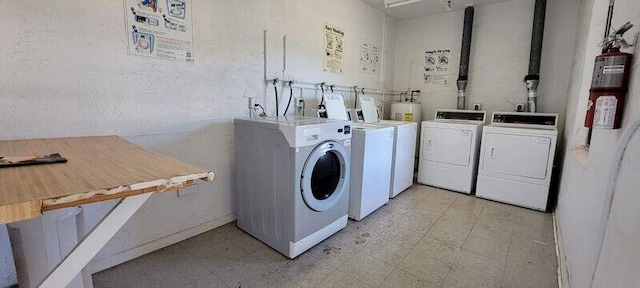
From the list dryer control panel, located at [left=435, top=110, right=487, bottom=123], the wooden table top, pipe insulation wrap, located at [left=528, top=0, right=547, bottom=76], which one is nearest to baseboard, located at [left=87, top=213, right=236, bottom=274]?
the wooden table top

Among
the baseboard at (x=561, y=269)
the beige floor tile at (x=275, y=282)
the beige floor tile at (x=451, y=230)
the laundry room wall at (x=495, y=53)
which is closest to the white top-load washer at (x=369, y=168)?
the beige floor tile at (x=451, y=230)

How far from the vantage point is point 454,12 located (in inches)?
156

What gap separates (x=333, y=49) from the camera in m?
A: 3.32

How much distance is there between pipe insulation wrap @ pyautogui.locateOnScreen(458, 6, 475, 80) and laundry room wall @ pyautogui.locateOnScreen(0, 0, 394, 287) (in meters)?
2.13

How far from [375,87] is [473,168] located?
179cm

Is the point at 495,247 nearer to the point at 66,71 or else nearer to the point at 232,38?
the point at 232,38

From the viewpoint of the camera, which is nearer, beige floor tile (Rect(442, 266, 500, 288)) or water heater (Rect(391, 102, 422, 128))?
beige floor tile (Rect(442, 266, 500, 288))

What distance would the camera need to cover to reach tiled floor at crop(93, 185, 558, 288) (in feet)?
5.66

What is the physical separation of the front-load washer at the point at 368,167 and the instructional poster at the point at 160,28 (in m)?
1.55

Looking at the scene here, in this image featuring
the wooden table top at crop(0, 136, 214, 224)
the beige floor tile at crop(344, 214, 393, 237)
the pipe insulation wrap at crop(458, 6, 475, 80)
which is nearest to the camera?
the wooden table top at crop(0, 136, 214, 224)

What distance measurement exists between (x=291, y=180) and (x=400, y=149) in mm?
1680

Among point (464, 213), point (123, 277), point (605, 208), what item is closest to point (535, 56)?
point (464, 213)

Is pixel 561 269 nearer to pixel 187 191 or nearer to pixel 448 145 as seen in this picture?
pixel 448 145

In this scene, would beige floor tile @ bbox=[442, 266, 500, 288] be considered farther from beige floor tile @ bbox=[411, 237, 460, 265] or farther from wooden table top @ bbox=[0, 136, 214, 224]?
wooden table top @ bbox=[0, 136, 214, 224]
